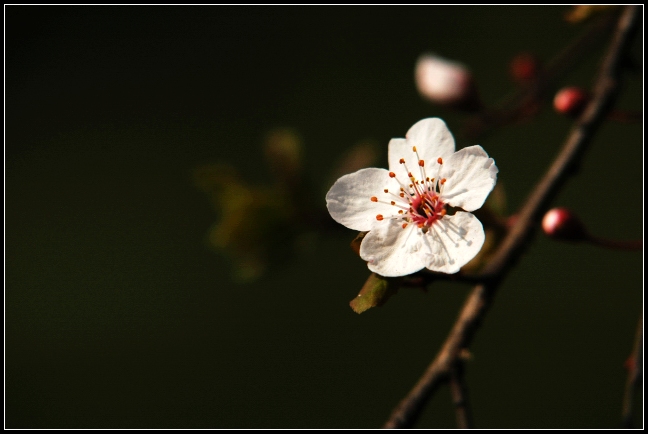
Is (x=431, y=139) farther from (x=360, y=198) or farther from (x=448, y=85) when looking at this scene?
(x=448, y=85)

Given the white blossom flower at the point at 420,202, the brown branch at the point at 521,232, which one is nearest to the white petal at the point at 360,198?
the white blossom flower at the point at 420,202

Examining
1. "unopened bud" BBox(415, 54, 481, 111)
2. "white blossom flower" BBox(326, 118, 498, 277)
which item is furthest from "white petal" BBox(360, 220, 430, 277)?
"unopened bud" BBox(415, 54, 481, 111)

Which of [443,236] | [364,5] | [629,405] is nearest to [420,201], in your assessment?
[443,236]

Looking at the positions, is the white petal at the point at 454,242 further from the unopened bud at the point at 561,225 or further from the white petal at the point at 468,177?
the unopened bud at the point at 561,225

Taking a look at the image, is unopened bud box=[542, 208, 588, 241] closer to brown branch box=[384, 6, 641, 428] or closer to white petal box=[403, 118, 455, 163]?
brown branch box=[384, 6, 641, 428]

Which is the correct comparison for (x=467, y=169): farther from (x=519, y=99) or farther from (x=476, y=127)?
(x=519, y=99)

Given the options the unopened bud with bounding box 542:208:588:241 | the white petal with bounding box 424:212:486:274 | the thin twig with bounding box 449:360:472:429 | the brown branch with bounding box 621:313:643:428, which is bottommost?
the brown branch with bounding box 621:313:643:428
